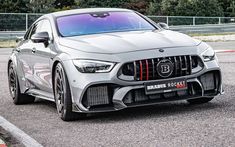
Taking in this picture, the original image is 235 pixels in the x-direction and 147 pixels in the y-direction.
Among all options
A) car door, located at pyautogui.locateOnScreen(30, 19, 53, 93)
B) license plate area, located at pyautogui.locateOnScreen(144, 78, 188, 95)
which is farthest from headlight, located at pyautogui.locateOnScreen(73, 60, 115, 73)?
car door, located at pyautogui.locateOnScreen(30, 19, 53, 93)

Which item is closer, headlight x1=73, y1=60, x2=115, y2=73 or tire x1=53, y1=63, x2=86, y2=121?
headlight x1=73, y1=60, x2=115, y2=73

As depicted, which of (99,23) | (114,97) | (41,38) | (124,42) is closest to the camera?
(114,97)

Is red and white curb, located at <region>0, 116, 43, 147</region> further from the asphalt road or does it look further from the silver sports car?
the silver sports car

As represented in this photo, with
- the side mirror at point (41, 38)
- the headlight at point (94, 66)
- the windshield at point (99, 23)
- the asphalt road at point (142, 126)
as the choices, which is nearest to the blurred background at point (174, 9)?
the windshield at point (99, 23)

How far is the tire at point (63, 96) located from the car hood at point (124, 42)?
37 centimetres

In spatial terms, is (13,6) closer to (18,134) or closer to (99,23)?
(99,23)

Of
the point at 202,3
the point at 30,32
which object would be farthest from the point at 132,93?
the point at 202,3

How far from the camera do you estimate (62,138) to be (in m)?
6.99

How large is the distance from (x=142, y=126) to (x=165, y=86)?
81 centimetres

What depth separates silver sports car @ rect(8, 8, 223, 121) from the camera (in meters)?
7.88

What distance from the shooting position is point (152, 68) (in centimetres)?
793

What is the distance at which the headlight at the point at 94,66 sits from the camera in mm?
7859

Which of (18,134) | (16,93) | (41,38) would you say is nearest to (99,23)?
(41,38)

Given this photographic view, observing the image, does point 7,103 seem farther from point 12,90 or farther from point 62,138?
point 62,138
